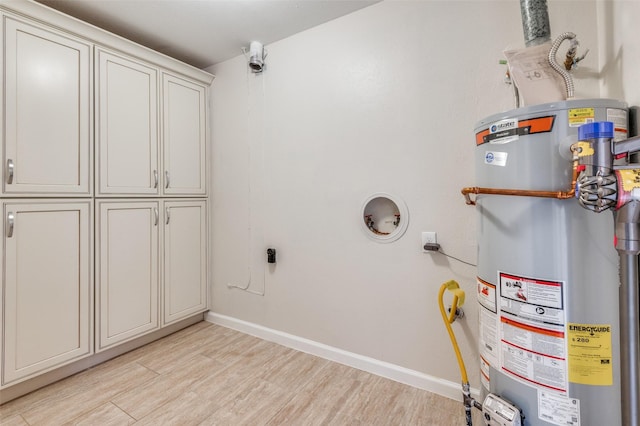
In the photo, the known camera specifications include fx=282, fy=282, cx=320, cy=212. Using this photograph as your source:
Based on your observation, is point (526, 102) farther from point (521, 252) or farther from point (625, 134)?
point (521, 252)

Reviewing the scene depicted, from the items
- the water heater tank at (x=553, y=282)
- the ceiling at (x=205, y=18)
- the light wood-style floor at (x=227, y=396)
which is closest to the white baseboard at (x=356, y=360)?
the light wood-style floor at (x=227, y=396)

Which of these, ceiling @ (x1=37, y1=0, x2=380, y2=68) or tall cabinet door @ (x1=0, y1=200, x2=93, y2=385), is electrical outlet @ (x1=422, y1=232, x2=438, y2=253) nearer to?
ceiling @ (x1=37, y1=0, x2=380, y2=68)

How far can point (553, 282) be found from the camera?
32.4 inches

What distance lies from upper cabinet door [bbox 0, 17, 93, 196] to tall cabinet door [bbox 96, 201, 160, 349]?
28cm

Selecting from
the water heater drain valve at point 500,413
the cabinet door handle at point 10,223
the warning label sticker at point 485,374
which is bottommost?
the water heater drain valve at point 500,413

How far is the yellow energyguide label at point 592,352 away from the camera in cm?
79

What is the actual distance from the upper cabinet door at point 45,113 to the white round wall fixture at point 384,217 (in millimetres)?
1871

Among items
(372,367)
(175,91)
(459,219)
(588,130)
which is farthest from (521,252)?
(175,91)

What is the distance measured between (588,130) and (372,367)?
1692 mm

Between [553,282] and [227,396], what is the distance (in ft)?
5.63

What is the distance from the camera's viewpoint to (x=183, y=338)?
2.36 metres

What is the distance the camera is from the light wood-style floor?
4.86 ft

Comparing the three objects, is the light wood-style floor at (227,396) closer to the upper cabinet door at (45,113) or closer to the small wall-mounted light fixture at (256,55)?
the upper cabinet door at (45,113)

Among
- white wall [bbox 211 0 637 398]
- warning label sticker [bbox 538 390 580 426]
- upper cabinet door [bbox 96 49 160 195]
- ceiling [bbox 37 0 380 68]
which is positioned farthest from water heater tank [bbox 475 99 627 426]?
upper cabinet door [bbox 96 49 160 195]
